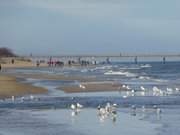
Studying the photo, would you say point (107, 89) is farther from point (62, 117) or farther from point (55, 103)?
point (62, 117)

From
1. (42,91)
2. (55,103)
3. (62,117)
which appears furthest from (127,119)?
(42,91)

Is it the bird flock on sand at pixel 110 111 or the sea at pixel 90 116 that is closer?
the sea at pixel 90 116

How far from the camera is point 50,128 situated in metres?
21.7

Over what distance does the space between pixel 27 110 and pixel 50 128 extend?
22.1 ft

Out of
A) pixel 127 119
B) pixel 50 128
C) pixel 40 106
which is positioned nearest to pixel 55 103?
pixel 40 106

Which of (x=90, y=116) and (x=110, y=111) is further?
(x=110, y=111)

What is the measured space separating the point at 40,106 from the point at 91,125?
7.92 metres

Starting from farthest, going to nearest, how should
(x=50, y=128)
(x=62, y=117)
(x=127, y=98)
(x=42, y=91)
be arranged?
(x=42, y=91), (x=127, y=98), (x=62, y=117), (x=50, y=128)

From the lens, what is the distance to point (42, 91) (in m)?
40.6

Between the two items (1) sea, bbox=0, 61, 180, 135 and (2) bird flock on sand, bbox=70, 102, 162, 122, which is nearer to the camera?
(1) sea, bbox=0, 61, 180, 135

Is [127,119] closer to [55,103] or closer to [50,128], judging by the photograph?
[50,128]

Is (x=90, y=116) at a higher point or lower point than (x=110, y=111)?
lower

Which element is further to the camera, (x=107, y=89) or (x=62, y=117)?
(x=107, y=89)

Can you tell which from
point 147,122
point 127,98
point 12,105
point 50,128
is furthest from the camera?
point 127,98
